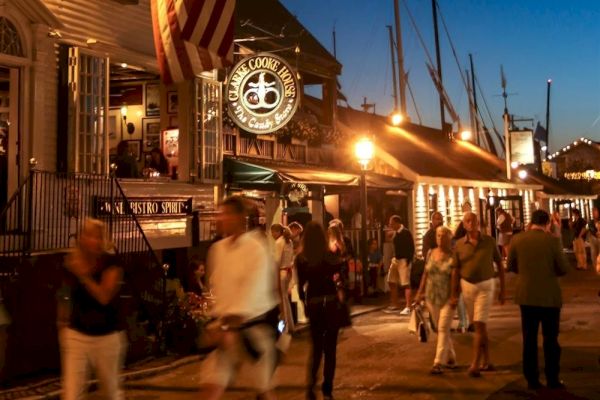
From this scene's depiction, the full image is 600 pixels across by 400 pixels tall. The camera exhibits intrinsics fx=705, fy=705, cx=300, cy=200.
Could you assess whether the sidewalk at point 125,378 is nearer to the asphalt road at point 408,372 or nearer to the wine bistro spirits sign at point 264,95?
the asphalt road at point 408,372

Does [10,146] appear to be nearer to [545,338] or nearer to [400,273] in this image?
[400,273]

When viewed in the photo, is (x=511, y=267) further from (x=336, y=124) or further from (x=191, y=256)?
(x=336, y=124)

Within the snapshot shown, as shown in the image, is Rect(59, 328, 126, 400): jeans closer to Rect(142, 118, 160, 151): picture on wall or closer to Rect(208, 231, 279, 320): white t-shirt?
Rect(208, 231, 279, 320): white t-shirt

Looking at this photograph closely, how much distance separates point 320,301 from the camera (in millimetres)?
6914

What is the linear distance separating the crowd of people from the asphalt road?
304mm

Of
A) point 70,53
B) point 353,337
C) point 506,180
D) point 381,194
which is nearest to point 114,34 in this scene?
point 70,53

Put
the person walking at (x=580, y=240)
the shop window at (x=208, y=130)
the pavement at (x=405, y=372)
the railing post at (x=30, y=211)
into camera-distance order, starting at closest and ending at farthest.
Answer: the pavement at (x=405, y=372), the railing post at (x=30, y=211), the shop window at (x=208, y=130), the person walking at (x=580, y=240)

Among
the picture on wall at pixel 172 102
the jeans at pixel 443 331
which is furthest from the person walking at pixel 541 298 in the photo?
the picture on wall at pixel 172 102

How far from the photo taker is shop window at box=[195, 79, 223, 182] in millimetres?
13641

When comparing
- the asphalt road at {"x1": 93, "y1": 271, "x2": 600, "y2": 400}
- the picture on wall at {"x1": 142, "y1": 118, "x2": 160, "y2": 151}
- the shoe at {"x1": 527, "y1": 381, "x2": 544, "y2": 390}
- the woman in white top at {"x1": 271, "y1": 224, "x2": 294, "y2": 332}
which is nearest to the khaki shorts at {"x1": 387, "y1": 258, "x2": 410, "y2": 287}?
the asphalt road at {"x1": 93, "y1": 271, "x2": 600, "y2": 400}

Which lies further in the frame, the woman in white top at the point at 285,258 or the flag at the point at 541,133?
the flag at the point at 541,133

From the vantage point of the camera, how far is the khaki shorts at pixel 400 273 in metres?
13.8

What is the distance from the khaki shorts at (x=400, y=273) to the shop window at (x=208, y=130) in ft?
12.9

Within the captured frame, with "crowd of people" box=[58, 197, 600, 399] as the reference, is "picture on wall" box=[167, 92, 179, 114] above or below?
above
